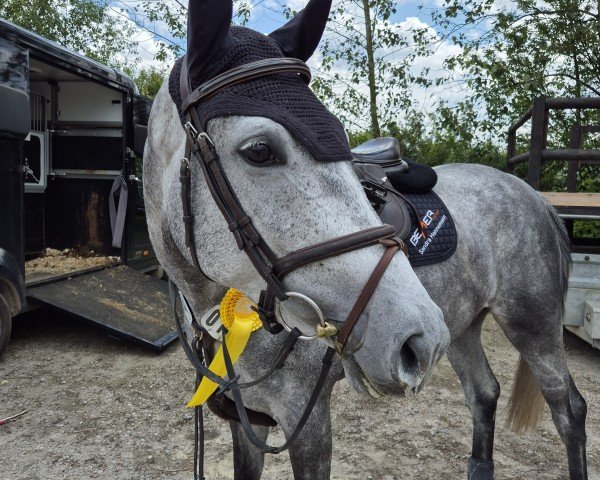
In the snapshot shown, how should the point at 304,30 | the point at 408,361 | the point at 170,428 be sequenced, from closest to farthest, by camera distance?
1. the point at 408,361
2. the point at 304,30
3. the point at 170,428

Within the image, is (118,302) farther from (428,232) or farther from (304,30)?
(304,30)

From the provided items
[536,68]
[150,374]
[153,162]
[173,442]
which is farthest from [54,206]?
[536,68]

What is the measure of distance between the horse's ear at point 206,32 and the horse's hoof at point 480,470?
2.65 meters

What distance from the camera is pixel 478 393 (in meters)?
2.94

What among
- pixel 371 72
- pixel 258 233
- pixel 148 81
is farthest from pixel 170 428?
pixel 148 81

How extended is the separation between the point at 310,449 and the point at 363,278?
912 mm

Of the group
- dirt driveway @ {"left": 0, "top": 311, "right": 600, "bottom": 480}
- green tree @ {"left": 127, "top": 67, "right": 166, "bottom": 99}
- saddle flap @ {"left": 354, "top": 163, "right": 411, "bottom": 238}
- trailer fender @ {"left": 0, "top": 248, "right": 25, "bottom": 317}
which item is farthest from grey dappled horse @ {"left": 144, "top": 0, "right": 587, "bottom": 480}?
green tree @ {"left": 127, "top": 67, "right": 166, "bottom": 99}

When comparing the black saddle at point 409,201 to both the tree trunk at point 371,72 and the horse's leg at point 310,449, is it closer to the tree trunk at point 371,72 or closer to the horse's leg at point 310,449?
the horse's leg at point 310,449

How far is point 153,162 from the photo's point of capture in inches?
63.6

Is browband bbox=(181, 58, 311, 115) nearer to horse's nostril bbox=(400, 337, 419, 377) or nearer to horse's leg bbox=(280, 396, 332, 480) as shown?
horse's nostril bbox=(400, 337, 419, 377)

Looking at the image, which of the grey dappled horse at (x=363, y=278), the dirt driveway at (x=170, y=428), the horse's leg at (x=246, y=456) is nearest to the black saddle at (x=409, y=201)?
the grey dappled horse at (x=363, y=278)

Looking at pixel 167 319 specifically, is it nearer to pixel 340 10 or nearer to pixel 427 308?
pixel 427 308

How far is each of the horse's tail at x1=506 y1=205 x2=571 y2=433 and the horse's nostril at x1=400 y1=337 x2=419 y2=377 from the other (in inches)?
78.1

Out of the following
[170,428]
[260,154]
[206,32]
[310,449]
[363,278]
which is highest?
[206,32]
